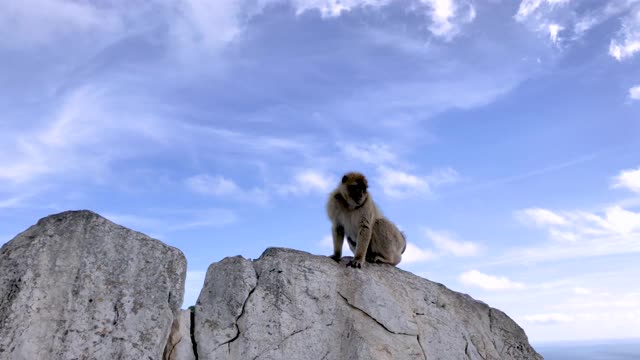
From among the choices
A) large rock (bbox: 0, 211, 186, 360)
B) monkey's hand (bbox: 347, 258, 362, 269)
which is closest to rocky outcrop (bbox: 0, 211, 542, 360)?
large rock (bbox: 0, 211, 186, 360)

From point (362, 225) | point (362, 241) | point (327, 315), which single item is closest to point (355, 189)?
point (362, 225)

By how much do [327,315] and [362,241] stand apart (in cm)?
213

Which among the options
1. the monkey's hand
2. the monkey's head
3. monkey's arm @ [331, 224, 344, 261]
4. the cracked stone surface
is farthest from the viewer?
monkey's arm @ [331, 224, 344, 261]

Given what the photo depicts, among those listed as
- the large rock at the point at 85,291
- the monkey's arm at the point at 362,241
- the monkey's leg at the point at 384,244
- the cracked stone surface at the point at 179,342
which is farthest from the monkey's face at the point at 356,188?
the cracked stone surface at the point at 179,342

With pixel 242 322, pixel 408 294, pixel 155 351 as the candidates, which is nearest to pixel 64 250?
pixel 155 351

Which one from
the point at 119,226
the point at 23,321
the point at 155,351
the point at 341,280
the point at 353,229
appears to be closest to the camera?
the point at 23,321

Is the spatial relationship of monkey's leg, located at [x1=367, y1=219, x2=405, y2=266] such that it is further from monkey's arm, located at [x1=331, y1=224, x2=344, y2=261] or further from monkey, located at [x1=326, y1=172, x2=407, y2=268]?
monkey's arm, located at [x1=331, y1=224, x2=344, y2=261]

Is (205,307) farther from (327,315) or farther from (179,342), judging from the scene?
(327,315)

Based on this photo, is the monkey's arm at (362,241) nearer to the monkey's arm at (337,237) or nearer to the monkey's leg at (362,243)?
the monkey's leg at (362,243)

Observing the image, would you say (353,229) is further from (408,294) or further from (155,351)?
(155,351)

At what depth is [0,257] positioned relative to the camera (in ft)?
22.0

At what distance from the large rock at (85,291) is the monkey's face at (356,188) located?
13.6ft

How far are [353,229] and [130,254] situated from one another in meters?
4.65

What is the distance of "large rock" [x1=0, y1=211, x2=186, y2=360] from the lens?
6.43 meters
